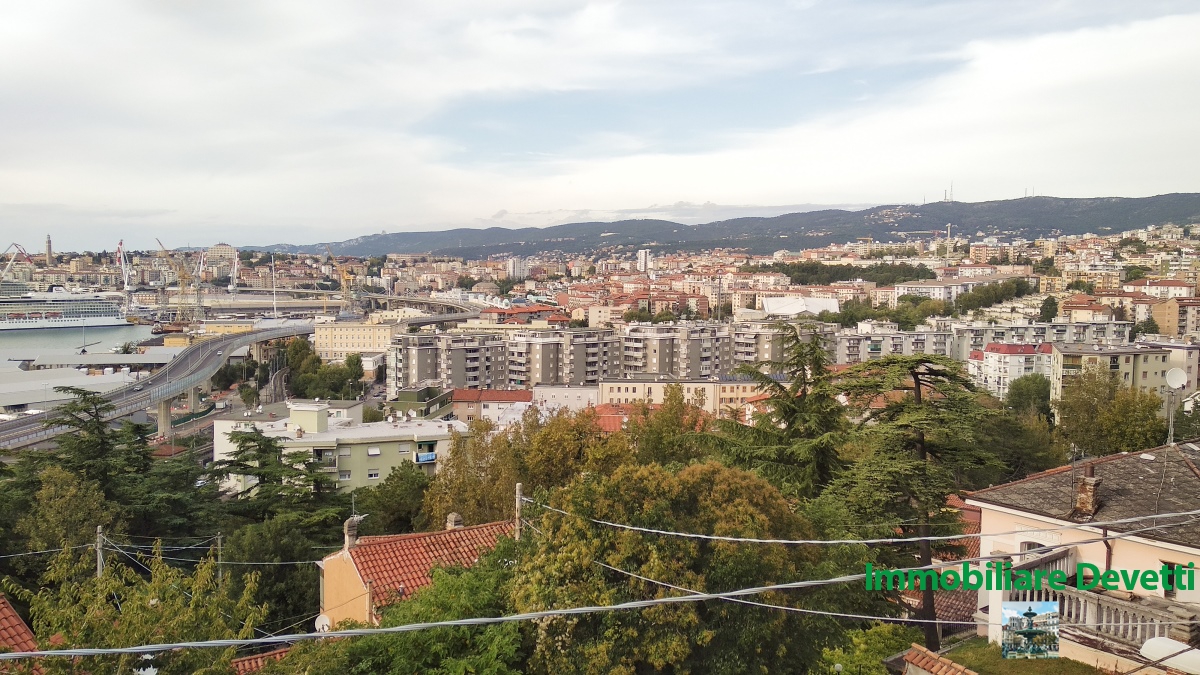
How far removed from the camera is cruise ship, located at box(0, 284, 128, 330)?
262 ft

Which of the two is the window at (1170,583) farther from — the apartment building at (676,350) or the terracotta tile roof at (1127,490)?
the apartment building at (676,350)

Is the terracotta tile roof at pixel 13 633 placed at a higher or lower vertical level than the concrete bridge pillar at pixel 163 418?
higher

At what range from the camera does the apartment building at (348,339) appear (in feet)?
188

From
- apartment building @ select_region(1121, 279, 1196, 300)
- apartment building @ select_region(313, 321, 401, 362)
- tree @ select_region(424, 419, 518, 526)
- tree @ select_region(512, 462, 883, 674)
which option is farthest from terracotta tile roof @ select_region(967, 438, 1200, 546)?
apartment building @ select_region(313, 321, 401, 362)

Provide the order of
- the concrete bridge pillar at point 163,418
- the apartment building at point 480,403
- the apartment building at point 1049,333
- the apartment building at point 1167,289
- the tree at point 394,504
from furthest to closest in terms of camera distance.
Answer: the apartment building at point 1167,289, the apartment building at point 1049,333, the apartment building at point 480,403, the concrete bridge pillar at point 163,418, the tree at point 394,504

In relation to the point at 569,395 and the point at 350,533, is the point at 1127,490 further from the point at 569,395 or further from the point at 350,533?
the point at 569,395

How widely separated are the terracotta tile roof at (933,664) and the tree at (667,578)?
825 millimetres

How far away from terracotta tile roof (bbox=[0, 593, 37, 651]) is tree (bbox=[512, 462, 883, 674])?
294 centimetres

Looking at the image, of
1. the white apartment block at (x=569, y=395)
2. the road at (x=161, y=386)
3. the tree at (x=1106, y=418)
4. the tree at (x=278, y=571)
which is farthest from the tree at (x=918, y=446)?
the white apartment block at (x=569, y=395)

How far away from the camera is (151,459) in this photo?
45.1 ft

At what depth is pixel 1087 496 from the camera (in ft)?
16.3

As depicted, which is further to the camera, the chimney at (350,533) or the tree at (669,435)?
the tree at (669,435)

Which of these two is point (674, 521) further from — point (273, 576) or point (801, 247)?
point (801, 247)

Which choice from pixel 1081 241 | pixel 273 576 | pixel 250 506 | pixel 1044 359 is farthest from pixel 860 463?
pixel 1081 241
